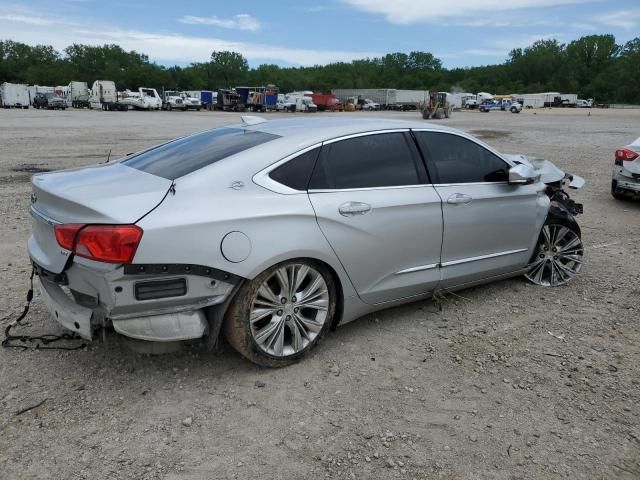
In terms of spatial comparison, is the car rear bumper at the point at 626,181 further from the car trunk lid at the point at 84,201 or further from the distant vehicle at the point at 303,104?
the distant vehicle at the point at 303,104

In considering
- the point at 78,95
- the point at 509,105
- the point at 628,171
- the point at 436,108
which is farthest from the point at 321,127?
the point at 509,105

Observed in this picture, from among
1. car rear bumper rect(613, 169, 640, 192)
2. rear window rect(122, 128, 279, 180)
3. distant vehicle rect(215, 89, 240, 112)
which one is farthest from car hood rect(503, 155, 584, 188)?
distant vehicle rect(215, 89, 240, 112)

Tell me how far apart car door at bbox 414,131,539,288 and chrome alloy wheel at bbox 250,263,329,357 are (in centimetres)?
120

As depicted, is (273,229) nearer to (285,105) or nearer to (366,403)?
(366,403)

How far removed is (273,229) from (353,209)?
0.66 m

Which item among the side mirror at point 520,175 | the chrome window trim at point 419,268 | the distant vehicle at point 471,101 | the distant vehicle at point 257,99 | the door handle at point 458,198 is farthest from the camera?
the distant vehicle at point 471,101

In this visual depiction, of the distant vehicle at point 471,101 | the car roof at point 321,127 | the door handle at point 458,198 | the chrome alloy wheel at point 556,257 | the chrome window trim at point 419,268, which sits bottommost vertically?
the chrome alloy wheel at point 556,257

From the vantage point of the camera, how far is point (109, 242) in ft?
9.62

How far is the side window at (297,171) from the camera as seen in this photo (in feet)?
11.6

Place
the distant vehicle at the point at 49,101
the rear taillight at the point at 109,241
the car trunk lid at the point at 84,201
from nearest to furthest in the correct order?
the rear taillight at the point at 109,241, the car trunk lid at the point at 84,201, the distant vehicle at the point at 49,101

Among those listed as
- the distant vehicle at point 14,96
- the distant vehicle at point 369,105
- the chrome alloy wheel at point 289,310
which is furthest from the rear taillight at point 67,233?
the distant vehicle at point 369,105

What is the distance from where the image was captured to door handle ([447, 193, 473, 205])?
14.0 ft

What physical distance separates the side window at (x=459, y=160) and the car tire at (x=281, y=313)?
4.52 ft

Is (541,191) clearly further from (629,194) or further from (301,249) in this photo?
(629,194)
